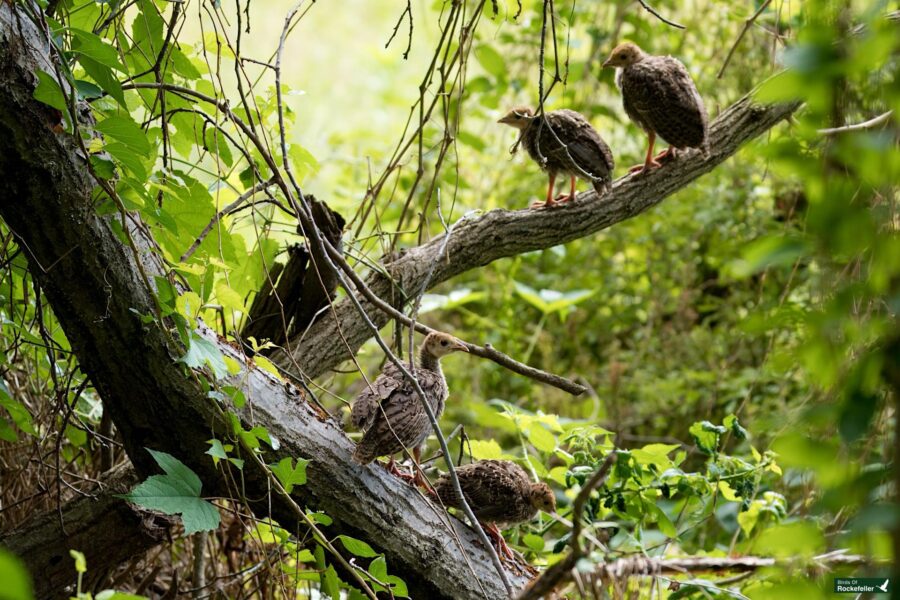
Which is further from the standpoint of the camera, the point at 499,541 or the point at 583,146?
the point at 583,146

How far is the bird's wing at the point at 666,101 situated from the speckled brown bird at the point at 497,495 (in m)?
1.95

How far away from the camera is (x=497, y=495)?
3.32 metres

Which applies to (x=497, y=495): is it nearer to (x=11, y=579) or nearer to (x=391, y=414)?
(x=391, y=414)

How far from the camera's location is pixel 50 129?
2.31 meters

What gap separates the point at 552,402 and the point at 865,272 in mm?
5145

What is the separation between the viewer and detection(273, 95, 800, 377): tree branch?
370cm

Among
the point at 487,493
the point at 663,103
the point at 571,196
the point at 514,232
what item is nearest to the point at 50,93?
the point at 487,493

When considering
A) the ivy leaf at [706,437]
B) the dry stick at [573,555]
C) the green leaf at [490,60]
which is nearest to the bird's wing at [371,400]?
the ivy leaf at [706,437]

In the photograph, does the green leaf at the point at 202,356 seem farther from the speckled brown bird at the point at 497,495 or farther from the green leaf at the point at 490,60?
the green leaf at the point at 490,60

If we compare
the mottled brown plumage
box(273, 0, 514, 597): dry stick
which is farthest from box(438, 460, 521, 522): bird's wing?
box(273, 0, 514, 597): dry stick

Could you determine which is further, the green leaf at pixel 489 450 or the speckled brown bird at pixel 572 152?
the speckled brown bird at pixel 572 152

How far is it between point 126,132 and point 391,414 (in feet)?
4.15

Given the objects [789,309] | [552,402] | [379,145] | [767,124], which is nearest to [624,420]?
[552,402]

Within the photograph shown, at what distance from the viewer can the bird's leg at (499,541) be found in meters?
3.32
